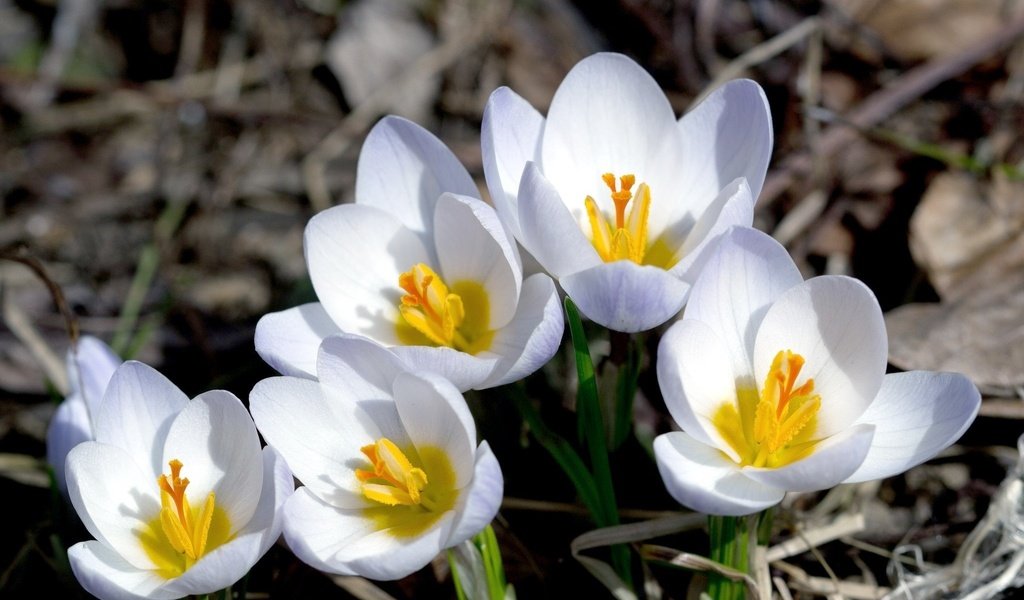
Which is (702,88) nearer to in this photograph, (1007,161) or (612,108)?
(1007,161)

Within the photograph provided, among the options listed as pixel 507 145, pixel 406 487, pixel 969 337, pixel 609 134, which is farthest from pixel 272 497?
pixel 969 337

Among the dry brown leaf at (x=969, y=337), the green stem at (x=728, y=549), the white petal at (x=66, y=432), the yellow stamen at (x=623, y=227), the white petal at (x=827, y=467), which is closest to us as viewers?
the white petal at (x=827, y=467)

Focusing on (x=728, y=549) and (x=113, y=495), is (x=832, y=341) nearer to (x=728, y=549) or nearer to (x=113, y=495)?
(x=728, y=549)

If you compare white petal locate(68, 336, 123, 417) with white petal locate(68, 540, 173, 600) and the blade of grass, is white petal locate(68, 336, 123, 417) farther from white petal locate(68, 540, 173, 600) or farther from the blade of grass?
the blade of grass

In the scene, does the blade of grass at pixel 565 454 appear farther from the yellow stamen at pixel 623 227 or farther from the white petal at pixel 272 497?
the white petal at pixel 272 497

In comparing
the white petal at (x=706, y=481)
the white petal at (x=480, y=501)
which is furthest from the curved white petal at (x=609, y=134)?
the white petal at (x=480, y=501)

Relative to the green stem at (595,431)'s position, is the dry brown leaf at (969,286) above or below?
below
